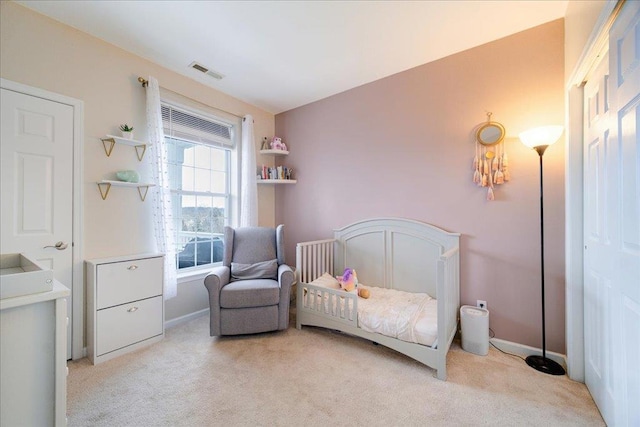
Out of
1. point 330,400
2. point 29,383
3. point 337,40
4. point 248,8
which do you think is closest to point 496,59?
point 337,40

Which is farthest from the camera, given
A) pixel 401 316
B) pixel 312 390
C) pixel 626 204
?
pixel 401 316

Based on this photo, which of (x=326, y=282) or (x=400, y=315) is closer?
(x=400, y=315)

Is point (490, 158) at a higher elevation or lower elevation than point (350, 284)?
higher

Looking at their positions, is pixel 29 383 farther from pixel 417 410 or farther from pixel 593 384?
pixel 593 384

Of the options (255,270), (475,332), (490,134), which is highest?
(490,134)

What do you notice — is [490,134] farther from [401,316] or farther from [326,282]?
[326,282]

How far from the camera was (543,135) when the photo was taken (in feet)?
6.08

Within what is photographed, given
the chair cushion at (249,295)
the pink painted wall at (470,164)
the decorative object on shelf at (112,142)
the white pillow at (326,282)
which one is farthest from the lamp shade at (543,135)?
the decorative object on shelf at (112,142)

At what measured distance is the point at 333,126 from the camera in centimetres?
333

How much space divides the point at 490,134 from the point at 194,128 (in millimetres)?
3008

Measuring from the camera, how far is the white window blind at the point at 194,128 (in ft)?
9.27

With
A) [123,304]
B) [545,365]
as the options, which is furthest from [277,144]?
[545,365]

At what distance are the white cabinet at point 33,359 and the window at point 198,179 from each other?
7.02 ft

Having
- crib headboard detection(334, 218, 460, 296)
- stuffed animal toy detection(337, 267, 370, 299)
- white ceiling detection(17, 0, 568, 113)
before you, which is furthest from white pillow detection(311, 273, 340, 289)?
Answer: white ceiling detection(17, 0, 568, 113)
